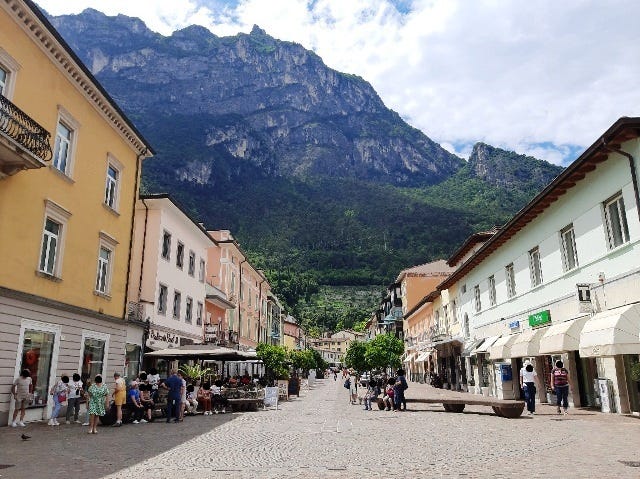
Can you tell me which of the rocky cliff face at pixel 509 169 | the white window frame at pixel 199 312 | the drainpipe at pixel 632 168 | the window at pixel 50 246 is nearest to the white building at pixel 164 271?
the white window frame at pixel 199 312

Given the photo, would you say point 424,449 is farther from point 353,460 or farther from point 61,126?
point 61,126

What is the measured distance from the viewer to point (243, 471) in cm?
779

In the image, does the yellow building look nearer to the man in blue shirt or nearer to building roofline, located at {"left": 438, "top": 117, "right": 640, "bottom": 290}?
the man in blue shirt

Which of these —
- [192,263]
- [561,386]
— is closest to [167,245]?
[192,263]

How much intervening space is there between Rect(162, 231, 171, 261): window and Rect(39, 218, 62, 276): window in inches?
394

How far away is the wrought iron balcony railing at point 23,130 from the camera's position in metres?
12.5

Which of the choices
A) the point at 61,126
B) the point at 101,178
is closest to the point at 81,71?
the point at 61,126

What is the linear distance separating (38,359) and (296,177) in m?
155

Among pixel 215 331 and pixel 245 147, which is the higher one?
pixel 245 147

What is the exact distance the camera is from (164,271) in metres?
26.2

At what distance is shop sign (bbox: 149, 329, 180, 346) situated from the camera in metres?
24.2

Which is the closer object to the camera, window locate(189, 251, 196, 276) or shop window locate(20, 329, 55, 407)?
shop window locate(20, 329, 55, 407)

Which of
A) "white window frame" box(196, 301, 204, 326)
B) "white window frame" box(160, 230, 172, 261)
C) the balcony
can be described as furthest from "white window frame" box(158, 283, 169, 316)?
the balcony

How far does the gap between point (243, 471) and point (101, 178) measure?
14571mm
